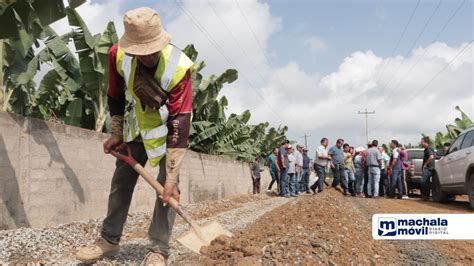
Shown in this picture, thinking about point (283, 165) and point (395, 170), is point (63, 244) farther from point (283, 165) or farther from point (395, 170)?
point (283, 165)

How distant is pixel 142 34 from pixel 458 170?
9510mm

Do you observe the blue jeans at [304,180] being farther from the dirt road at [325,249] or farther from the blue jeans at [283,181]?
the dirt road at [325,249]

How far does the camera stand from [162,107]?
3.56 metres

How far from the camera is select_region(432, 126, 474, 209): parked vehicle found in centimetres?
998

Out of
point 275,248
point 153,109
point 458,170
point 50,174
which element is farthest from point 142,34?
point 458,170

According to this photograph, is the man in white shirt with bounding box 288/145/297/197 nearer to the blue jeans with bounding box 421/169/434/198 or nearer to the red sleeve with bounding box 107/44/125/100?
the blue jeans with bounding box 421/169/434/198

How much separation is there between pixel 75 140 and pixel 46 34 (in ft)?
9.67

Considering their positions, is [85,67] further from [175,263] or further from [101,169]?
[175,263]

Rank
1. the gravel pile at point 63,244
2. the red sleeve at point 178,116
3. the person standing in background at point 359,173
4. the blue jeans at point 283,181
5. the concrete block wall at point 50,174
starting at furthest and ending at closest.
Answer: the blue jeans at point 283,181
the person standing in background at point 359,173
the concrete block wall at point 50,174
the gravel pile at point 63,244
the red sleeve at point 178,116

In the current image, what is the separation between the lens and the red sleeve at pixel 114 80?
12.2 ft

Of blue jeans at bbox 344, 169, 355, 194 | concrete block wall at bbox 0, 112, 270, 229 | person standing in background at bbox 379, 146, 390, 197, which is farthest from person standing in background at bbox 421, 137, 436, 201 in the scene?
concrete block wall at bbox 0, 112, 270, 229

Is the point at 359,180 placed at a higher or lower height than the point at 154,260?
higher

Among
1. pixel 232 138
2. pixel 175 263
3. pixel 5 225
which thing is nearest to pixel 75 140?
pixel 5 225

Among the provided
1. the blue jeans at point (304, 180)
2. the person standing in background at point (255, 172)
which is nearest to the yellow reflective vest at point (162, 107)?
the blue jeans at point (304, 180)
